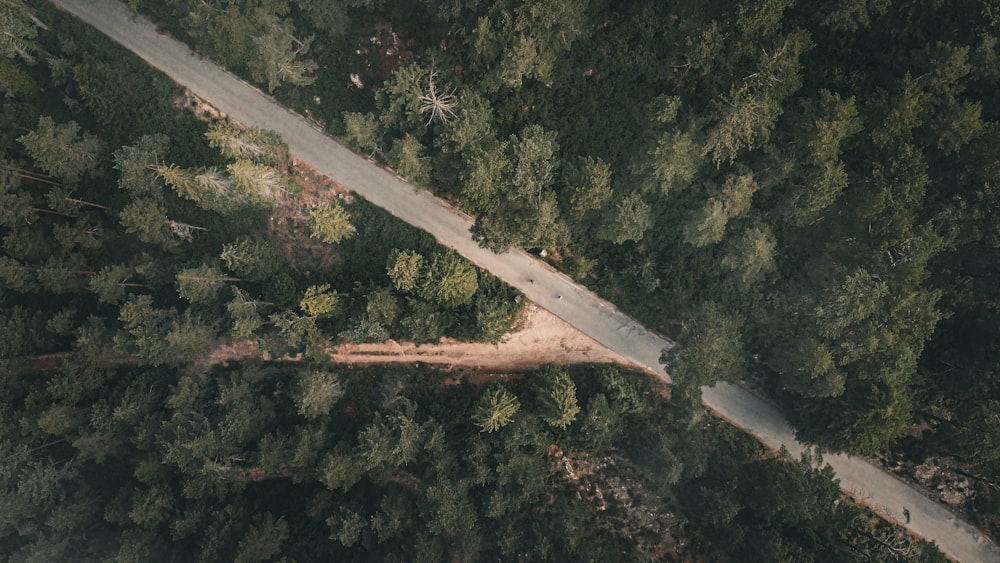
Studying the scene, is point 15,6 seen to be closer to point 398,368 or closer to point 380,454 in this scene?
point 398,368

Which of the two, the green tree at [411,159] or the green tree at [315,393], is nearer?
the green tree at [411,159]

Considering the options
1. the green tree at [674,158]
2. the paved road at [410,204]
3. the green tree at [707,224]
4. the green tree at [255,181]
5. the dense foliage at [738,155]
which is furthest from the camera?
the paved road at [410,204]

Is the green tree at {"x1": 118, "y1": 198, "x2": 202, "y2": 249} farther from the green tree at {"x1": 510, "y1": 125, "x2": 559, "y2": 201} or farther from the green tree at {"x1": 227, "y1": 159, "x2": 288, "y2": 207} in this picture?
the green tree at {"x1": 510, "y1": 125, "x2": 559, "y2": 201}

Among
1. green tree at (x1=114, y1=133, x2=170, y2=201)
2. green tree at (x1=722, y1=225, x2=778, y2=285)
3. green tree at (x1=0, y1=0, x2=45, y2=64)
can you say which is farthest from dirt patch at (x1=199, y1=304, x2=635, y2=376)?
green tree at (x1=0, y1=0, x2=45, y2=64)

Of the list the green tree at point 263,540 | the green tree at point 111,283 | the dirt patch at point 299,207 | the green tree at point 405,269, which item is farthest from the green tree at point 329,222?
the green tree at point 263,540

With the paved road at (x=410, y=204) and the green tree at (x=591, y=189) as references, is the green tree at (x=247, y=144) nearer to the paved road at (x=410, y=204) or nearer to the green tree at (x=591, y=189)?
the paved road at (x=410, y=204)

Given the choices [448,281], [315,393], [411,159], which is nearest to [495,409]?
[448,281]

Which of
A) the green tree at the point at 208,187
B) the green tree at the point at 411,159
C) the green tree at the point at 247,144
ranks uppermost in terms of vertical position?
the green tree at the point at 411,159

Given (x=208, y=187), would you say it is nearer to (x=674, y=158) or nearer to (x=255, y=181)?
(x=255, y=181)
